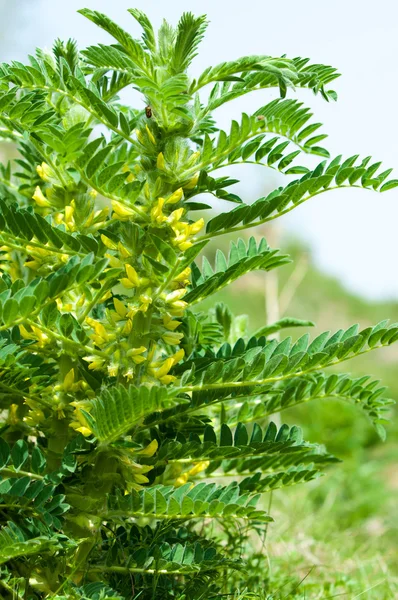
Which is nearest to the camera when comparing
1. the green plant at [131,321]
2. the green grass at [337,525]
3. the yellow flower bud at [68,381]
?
the green plant at [131,321]

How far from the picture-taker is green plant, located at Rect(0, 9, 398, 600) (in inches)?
43.6

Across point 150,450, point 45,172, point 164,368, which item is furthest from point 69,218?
point 150,450

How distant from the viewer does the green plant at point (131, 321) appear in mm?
1108

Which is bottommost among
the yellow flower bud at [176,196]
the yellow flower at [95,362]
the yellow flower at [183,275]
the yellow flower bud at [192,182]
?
the yellow flower at [95,362]

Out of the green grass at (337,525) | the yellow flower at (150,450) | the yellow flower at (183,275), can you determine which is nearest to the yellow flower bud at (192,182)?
the yellow flower at (183,275)

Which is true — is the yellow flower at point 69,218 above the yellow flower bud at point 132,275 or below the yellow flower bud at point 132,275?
above

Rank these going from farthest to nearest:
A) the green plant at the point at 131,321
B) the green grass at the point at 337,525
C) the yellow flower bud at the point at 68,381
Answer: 1. the green grass at the point at 337,525
2. the yellow flower bud at the point at 68,381
3. the green plant at the point at 131,321

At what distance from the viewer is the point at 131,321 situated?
3.84 feet

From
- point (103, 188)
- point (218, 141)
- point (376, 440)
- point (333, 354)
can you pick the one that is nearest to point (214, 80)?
point (218, 141)

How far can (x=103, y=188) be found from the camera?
3.70 feet

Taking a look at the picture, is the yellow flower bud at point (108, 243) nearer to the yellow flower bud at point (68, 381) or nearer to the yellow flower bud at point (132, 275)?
the yellow flower bud at point (132, 275)

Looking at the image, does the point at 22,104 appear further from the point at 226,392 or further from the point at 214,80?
the point at 226,392

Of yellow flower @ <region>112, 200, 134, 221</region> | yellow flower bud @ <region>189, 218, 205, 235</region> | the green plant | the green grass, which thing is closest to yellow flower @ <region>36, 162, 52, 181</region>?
the green plant

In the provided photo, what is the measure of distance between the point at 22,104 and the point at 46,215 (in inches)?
11.9
